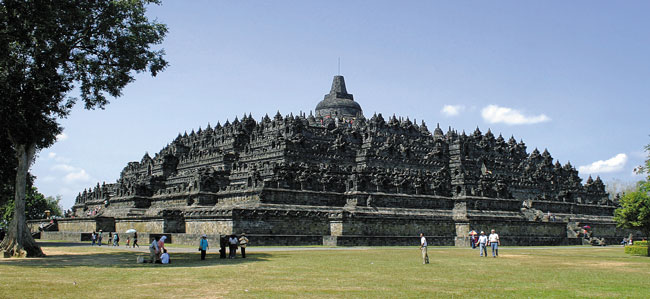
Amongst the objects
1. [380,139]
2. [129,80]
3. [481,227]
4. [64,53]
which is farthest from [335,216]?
[380,139]

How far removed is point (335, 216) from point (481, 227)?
19.3 meters

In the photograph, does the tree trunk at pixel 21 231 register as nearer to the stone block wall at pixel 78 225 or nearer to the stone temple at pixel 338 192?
the stone temple at pixel 338 192

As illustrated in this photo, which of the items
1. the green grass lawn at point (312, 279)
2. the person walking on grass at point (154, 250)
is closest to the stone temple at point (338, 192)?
the person walking on grass at point (154, 250)

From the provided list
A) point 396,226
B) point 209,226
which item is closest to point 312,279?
point 209,226

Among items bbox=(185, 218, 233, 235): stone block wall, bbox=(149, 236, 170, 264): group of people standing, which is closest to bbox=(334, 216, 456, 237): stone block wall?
bbox=(185, 218, 233, 235): stone block wall

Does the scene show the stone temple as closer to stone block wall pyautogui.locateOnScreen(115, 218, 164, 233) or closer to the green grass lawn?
stone block wall pyautogui.locateOnScreen(115, 218, 164, 233)

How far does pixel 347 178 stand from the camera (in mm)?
69188

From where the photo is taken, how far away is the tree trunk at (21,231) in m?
36.5

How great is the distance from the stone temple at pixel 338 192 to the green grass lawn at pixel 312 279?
20018mm

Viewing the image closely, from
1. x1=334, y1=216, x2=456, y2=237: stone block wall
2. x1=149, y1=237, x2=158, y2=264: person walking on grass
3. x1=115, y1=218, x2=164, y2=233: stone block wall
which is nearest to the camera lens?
x1=149, y1=237, x2=158, y2=264: person walking on grass

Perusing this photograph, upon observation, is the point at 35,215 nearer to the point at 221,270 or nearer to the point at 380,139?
the point at 380,139

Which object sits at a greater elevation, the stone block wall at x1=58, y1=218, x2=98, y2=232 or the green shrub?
the stone block wall at x1=58, y1=218, x2=98, y2=232

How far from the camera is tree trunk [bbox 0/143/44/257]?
120ft

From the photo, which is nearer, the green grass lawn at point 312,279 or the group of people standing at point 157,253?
the green grass lawn at point 312,279
